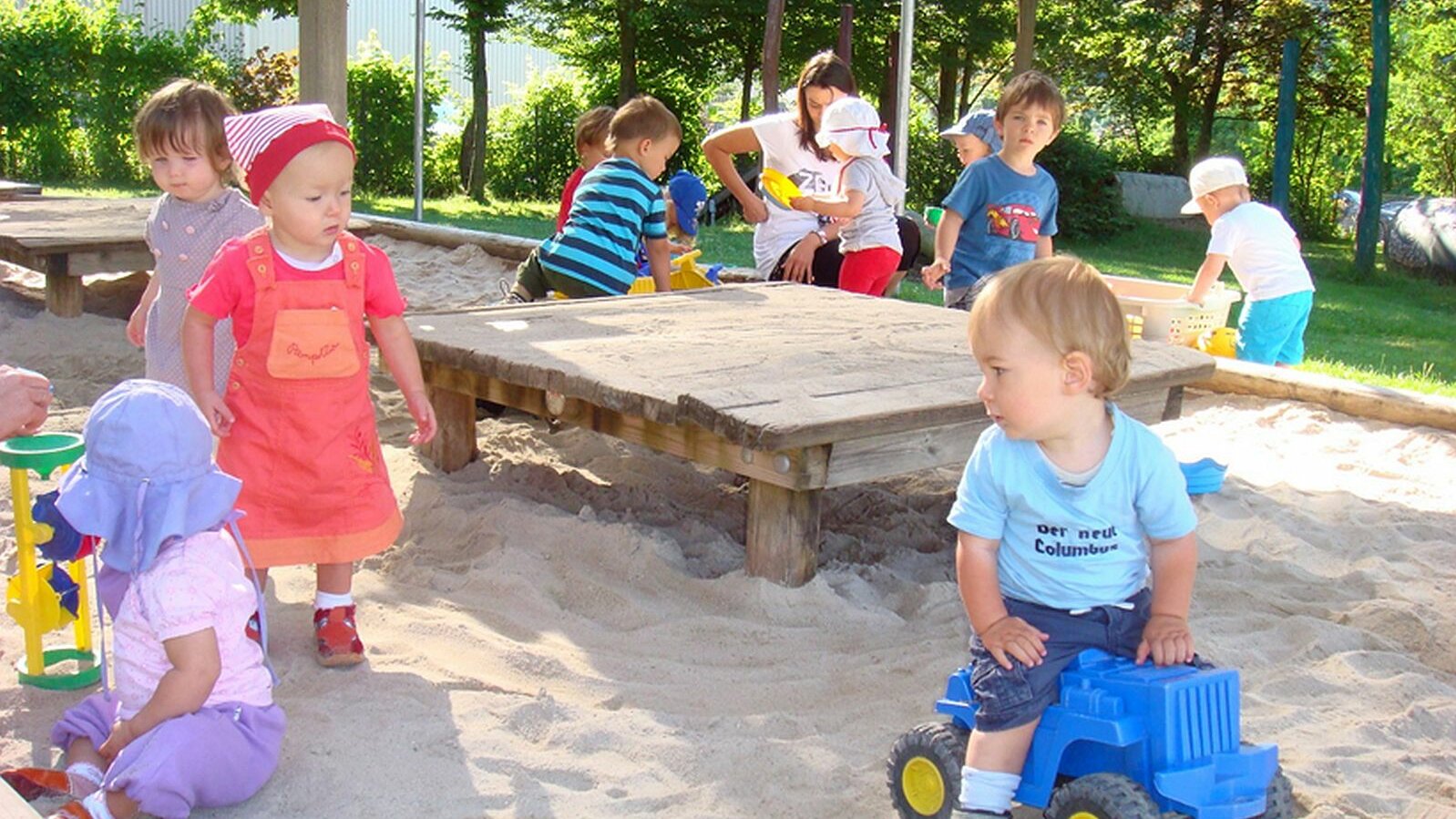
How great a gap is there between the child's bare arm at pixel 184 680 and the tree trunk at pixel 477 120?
647 inches

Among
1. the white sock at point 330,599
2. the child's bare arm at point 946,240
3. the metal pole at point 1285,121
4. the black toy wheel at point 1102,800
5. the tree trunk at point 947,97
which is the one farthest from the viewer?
the tree trunk at point 947,97

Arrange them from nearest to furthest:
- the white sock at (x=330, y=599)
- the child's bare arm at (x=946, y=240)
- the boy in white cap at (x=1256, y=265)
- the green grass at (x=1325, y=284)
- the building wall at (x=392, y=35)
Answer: the white sock at (x=330, y=599) → the child's bare arm at (x=946, y=240) → the boy in white cap at (x=1256, y=265) → the green grass at (x=1325, y=284) → the building wall at (x=392, y=35)

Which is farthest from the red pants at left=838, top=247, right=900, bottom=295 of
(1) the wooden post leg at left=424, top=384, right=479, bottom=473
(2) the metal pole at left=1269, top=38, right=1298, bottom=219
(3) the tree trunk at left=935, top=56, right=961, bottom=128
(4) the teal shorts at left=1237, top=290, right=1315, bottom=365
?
(3) the tree trunk at left=935, top=56, right=961, bottom=128

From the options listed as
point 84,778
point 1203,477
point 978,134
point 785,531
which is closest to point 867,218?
point 978,134

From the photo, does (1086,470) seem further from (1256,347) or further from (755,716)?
(1256,347)

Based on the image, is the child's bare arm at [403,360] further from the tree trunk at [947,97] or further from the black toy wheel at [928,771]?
the tree trunk at [947,97]

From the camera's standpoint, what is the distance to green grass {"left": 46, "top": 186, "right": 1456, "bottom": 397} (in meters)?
8.36

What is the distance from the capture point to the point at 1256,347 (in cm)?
637

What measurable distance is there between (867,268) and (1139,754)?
3979 mm

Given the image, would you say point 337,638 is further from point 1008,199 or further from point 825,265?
point 825,265

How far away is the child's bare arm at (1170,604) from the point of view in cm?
225

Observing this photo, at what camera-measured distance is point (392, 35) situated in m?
28.1

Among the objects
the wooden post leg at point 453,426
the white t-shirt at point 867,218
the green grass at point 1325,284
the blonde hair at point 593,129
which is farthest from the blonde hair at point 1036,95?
the wooden post leg at point 453,426

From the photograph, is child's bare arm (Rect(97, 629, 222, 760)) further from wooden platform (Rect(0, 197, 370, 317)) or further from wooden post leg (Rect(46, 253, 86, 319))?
wooden post leg (Rect(46, 253, 86, 319))
